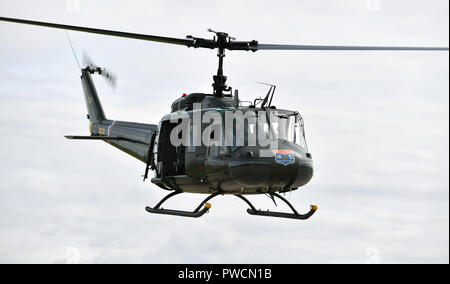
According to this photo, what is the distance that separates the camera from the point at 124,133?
22812 millimetres

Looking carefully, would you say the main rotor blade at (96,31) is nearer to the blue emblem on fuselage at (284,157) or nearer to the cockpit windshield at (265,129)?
the cockpit windshield at (265,129)

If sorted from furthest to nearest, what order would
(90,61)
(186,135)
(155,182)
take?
(90,61), (155,182), (186,135)

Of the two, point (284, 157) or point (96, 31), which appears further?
point (96, 31)

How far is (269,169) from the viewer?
1619cm

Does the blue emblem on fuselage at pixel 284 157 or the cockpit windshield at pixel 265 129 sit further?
the cockpit windshield at pixel 265 129

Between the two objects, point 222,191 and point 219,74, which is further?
point 219,74

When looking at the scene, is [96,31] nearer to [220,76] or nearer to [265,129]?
[220,76]

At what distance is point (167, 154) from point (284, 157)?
4127 millimetres

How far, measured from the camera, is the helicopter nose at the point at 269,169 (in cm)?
1620

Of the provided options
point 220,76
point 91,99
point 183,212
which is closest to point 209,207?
→ point 183,212

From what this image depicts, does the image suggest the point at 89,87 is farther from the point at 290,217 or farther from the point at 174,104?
the point at 290,217

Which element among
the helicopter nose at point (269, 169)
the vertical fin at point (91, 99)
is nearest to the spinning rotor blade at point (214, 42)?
the helicopter nose at point (269, 169)

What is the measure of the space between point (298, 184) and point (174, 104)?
486cm

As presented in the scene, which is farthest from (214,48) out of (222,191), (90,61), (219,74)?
(90,61)
